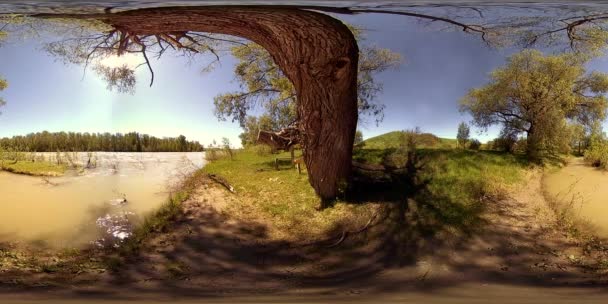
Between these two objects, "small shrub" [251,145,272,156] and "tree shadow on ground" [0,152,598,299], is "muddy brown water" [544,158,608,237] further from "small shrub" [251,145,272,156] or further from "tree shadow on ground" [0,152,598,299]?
"small shrub" [251,145,272,156]

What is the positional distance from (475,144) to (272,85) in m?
0.70

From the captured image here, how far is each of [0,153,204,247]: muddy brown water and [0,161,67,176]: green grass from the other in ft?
0.06

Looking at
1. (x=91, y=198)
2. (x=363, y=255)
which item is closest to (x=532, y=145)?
(x=363, y=255)

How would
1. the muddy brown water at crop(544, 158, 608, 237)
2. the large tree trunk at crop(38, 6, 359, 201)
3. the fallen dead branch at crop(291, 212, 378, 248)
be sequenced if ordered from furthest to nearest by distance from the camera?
the large tree trunk at crop(38, 6, 359, 201), the muddy brown water at crop(544, 158, 608, 237), the fallen dead branch at crop(291, 212, 378, 248)

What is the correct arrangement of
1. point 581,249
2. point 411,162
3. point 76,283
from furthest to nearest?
1. point 411,162
2. point 581,249
3. point 76,283

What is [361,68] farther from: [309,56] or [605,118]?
[605,118]

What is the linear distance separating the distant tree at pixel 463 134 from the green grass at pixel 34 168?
4.34ft

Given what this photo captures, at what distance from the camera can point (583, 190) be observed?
107cm

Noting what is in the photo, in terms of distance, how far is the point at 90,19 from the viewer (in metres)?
1.24

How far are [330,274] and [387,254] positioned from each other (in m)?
0.17

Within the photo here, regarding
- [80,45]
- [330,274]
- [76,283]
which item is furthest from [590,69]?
[80,45]

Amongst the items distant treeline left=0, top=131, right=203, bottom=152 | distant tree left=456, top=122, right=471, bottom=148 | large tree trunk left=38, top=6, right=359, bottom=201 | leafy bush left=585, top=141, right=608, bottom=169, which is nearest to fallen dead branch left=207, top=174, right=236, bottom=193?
distant treeline left=0, top=131, right=203, bottom=152

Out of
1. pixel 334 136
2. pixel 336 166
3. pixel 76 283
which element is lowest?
pixel 76 283

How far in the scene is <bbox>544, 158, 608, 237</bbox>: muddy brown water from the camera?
1.03 meters
